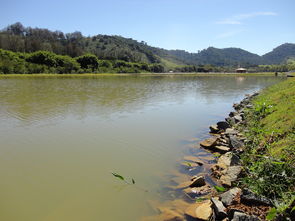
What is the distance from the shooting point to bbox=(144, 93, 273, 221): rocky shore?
4.38 m

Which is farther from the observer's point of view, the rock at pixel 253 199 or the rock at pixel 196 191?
the rock at pixel 196 191

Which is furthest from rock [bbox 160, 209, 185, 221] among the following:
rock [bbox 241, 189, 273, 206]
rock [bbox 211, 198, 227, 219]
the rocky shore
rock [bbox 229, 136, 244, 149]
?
rock [bbox 229, 136, 244, 149]

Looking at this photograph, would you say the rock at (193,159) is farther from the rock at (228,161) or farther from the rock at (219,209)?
the rock at (219,209)

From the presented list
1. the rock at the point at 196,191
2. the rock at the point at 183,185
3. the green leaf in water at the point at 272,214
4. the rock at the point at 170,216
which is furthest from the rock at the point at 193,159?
the green leaf in water at the point at 272,214

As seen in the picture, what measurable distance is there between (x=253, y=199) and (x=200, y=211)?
1237mm

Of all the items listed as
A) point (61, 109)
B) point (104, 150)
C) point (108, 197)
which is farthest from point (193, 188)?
point (61, 109)

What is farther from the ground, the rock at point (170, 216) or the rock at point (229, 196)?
Answer: the rock at point (229, 196)

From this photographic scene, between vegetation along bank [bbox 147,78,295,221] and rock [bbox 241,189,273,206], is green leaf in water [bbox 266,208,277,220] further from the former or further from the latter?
rock [bbox 241,189,273,206]

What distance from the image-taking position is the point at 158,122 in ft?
45.4

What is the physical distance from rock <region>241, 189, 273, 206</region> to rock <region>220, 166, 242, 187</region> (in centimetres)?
119

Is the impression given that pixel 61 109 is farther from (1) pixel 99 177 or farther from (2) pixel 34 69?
(2) pixel 34 69

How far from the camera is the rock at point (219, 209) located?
4.61 m

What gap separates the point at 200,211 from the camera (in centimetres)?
514

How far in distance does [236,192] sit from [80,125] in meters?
9.43
